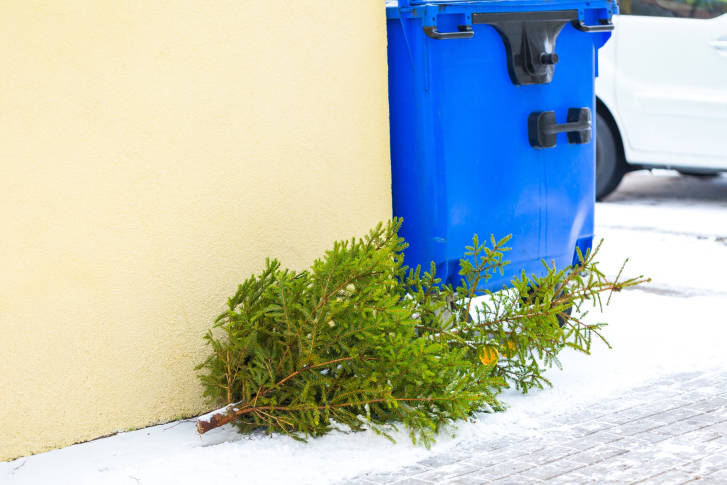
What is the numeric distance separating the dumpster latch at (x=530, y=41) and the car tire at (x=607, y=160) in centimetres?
364

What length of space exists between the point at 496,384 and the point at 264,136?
117 centimetres

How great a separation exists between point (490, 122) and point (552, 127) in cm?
31

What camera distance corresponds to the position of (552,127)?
4.21m

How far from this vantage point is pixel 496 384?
356 centimetres

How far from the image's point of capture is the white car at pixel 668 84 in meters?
7.14

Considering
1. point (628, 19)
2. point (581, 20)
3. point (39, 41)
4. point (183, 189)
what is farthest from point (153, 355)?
point (628, 19)

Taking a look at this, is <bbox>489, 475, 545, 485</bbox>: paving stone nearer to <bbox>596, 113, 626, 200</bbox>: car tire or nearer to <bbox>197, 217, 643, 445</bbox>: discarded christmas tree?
<bbox>197, 217, 643, 445</bbox>: discarded christmas tree

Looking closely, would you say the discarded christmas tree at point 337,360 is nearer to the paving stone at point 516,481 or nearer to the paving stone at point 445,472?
the paving stone at point 445,472

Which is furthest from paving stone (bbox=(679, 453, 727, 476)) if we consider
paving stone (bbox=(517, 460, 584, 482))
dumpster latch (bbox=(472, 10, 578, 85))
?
dumpster latch (bbox=(472, 10, 578, 85))

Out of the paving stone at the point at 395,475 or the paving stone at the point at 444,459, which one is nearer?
the paving stone at the point at 395,475

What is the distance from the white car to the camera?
7.14m

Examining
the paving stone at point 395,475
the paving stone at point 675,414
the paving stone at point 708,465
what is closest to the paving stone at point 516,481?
the paving stone at point 395,475

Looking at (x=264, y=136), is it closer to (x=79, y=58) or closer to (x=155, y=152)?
(x=155, y=152)

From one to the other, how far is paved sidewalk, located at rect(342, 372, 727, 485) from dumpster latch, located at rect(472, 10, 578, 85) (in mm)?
1313
